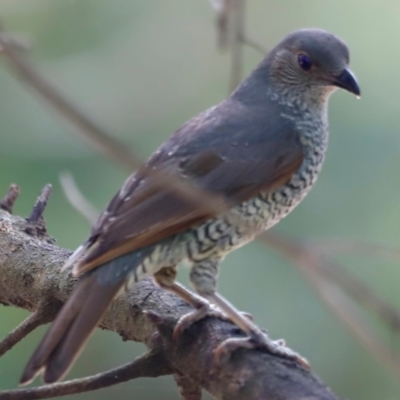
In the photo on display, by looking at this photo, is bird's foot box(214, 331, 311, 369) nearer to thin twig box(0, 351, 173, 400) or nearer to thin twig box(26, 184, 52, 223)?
thin twig box(0, 351, 173, 400)

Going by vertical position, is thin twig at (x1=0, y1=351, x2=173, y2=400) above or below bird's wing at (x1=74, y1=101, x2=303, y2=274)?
below

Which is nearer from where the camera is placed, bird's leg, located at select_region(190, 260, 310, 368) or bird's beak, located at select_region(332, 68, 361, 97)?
bird's leg, located at select_region(190, 260, 310, 368)

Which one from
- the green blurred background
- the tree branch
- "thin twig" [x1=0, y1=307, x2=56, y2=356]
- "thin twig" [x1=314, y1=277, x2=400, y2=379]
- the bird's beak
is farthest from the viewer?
the green blurred background

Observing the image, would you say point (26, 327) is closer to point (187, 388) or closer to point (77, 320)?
point (77, 320)

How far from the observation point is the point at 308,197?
4.98 m

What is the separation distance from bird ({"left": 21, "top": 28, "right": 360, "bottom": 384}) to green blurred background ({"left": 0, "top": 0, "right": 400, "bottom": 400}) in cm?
147

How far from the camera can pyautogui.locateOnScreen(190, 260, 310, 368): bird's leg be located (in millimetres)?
2266

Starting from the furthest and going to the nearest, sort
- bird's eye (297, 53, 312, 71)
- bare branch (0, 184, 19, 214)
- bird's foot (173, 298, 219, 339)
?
1. bare branch (0, 184, 19, 214)
2. bird's eye (297, 53, 312, 71)
3. bird's foot (173, 298, 219, 339)

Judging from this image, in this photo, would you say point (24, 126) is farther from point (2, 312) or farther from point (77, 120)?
point (77, 120)

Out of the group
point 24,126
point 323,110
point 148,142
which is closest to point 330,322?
point 148,142

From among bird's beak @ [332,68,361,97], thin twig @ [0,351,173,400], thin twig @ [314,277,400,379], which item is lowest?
thin twig @ [0,351,173,400]

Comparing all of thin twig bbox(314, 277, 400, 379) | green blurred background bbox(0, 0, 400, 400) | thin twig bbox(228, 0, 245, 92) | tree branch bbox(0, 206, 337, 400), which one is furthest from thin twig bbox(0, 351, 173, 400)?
green blurred background bbox(0, 0, 400, 400)

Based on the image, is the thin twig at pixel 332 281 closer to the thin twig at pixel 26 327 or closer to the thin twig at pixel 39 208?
the thin twig at pixel 26 327

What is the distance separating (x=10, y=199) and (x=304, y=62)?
131 centimetres
